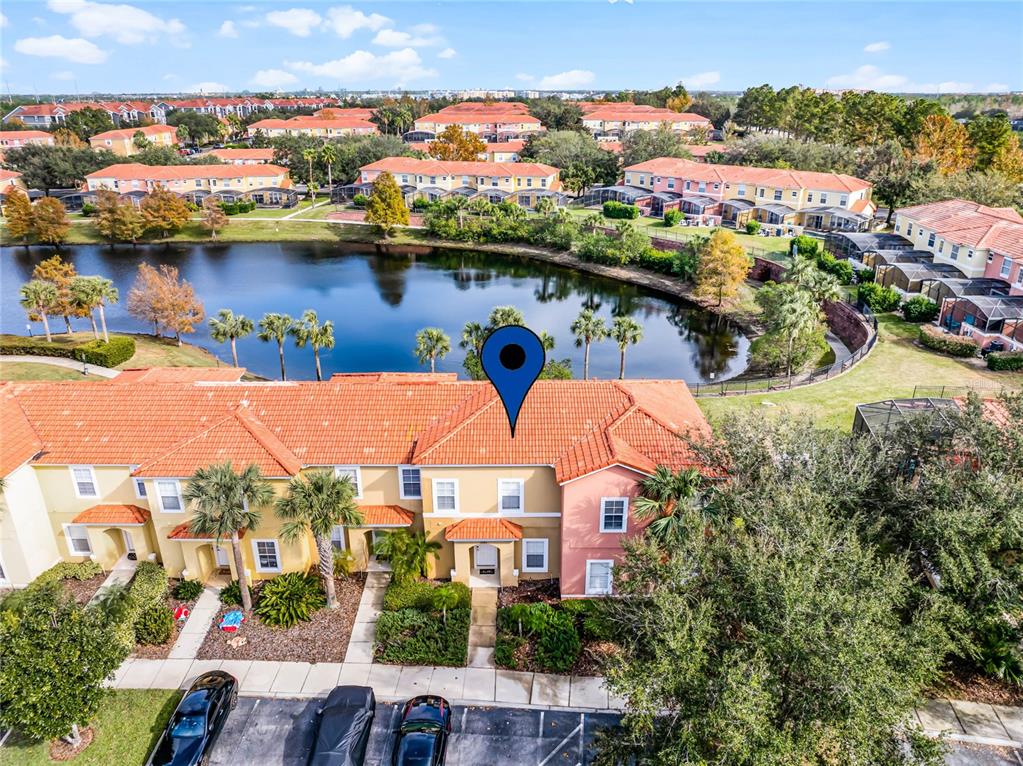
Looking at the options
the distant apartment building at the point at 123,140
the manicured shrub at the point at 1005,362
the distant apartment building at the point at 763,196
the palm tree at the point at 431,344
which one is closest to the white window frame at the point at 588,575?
the palm tree at the point at 431,344

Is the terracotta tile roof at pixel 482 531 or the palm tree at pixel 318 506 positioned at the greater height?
the palm tree at pixel 318 506

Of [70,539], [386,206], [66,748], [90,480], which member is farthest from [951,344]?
[386,206]

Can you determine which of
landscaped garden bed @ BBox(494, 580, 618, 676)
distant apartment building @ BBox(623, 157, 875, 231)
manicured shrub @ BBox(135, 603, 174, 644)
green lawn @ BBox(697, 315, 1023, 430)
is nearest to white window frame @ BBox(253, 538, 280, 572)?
manicured shrub @ BBox(135, 603, 174, 644)

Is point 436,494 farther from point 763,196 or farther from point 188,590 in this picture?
point 763,196

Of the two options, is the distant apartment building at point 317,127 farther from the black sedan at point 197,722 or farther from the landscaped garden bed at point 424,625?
the black sedan at point 197,722

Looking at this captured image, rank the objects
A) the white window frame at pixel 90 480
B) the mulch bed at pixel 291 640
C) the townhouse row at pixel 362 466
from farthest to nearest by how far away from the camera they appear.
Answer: the white window frame at pixel 90 480
the townhouse row at pixel 362 466
the mulch bed at pixel 291 640

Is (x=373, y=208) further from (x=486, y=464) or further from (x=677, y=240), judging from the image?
(x=486, y=464)
